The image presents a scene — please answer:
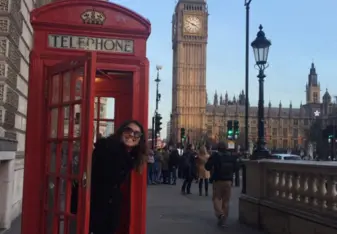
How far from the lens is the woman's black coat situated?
4332mm

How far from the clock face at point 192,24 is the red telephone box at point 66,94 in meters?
121

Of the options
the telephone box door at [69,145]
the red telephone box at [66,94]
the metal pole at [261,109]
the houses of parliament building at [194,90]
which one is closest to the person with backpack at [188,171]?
the metal pole at [261,109]

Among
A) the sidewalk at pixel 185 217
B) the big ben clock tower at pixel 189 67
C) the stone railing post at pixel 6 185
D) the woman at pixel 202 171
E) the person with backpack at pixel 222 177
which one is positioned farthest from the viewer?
the big ben clock tower at pixel 189 67

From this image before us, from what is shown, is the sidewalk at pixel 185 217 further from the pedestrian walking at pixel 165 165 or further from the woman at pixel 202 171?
the pedestrian walking at pixel 165 165

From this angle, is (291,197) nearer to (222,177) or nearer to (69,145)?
(222,177)

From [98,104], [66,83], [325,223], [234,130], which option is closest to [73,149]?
[66,83]

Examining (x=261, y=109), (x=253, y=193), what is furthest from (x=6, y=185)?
(x=261, y=109)

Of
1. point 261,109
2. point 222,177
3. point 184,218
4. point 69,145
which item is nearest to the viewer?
point 69,145

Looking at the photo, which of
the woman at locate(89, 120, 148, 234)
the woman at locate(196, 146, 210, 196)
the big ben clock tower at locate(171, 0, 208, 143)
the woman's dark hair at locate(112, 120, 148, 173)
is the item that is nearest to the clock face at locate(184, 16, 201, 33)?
the big ben clock tower at locate(171, 0, 208, 143)

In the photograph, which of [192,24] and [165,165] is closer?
[165,165]

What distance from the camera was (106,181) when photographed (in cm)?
436

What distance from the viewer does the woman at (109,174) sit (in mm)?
4332

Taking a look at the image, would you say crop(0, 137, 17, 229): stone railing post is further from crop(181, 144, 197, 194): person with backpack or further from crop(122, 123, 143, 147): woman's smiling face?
crop(181, 144, 197, 194): person with backpack

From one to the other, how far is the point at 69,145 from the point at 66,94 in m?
0.50
